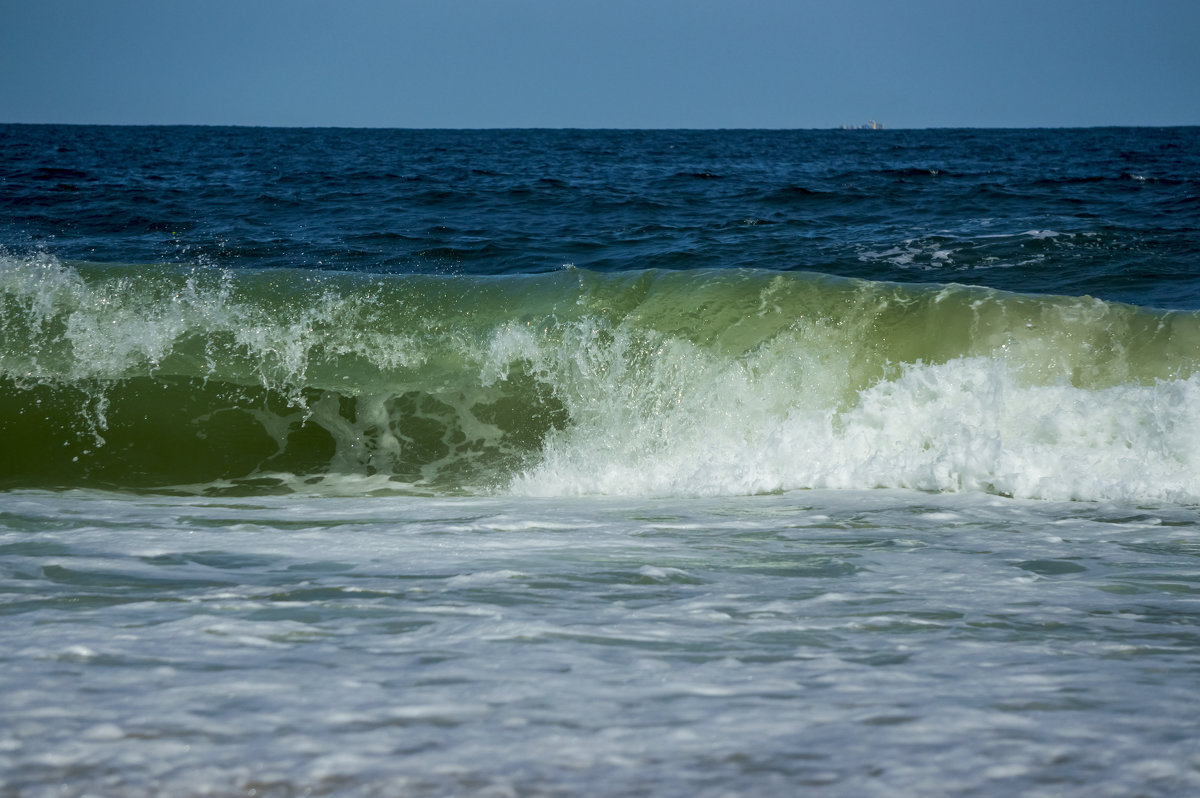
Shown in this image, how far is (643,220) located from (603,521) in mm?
9951

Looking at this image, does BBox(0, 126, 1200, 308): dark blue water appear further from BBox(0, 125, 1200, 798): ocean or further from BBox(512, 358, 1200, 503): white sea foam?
BBox(512, 358, 1200, 503): white sea foam

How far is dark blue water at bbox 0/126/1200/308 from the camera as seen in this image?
34.2 feet

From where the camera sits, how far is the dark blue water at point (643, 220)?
10.4 meters

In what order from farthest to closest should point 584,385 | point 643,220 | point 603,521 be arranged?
point 643,220 → point 584,385 → point 603,521

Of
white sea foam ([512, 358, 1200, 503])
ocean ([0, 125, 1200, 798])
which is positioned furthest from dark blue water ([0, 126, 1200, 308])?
white sea foam ([512, 358, 1200, 503])

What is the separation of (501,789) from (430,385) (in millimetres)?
4701

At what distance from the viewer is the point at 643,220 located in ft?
44.9

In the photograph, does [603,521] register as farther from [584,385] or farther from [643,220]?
[643,220]

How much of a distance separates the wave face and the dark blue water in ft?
7.48

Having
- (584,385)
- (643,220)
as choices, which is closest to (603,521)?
(584,385)

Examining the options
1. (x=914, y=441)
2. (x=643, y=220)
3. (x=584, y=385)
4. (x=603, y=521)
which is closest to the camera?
(x=603, y=521)

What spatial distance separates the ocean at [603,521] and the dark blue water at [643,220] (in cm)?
17

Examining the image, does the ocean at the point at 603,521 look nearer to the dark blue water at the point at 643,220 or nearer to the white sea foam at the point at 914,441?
the white sea foam at the point at 914,441

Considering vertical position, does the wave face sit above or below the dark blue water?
below
